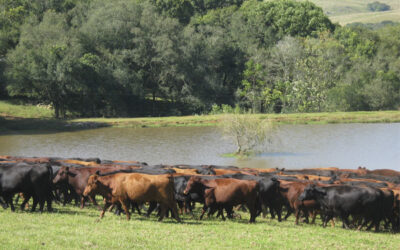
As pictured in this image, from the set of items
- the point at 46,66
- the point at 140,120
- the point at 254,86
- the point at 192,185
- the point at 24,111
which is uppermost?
the point at 46,66

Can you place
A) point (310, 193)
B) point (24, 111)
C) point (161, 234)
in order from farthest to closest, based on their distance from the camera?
point (24, 111) → point (310, 193) → point (161, 234)

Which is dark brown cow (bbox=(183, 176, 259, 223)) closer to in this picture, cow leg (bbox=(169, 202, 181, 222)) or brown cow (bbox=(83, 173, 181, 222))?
cow leg (bbox=(169, 202, 181, 222))

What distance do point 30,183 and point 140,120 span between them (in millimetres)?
45041

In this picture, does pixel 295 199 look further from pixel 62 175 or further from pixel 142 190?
pixel 62 175

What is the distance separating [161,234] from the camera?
474 inches

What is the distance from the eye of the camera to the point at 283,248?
1130 cm

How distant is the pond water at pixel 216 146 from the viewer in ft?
116

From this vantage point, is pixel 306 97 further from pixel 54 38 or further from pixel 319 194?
pixel 319 194

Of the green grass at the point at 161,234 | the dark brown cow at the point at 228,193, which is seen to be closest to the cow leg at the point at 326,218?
the green grass at the point at 161,234

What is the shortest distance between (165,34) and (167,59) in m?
3.43

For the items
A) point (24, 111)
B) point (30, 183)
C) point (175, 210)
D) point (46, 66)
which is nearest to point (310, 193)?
point (175, 210)

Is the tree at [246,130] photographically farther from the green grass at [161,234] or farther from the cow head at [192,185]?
the green grass at [161,234]

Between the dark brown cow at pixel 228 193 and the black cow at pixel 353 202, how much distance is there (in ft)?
6.50

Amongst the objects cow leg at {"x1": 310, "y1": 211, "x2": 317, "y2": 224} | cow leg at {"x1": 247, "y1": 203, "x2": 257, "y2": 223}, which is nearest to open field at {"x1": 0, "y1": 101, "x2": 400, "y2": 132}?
cow leg at {"x1": 310, "y1": 211, "x2": 317, "y2": 224}
